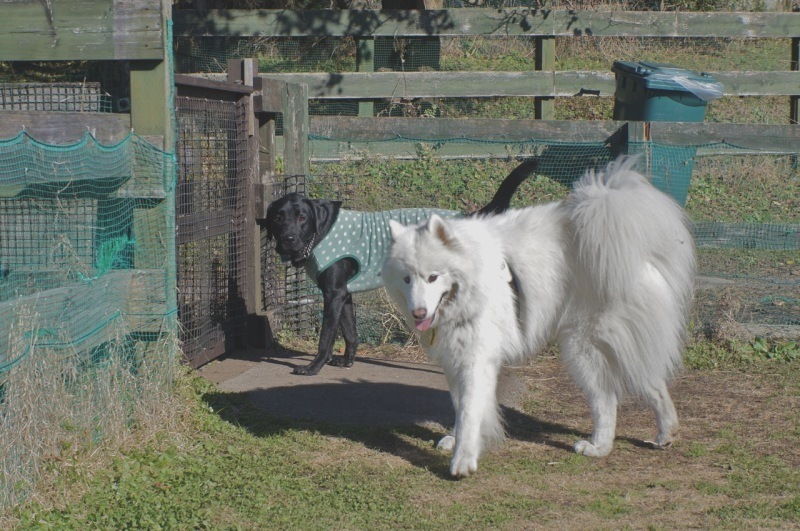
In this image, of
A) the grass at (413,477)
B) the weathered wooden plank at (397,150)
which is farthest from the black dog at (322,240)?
the weathered wooden plank at (397,150)

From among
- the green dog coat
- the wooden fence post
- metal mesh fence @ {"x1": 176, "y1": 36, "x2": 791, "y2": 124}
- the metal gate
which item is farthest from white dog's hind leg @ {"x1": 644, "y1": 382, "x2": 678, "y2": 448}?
metal mesh fence @ {"x1": 176, "y1": 36, "x2": 791, "y2": 124}

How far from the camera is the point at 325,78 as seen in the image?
1211 centimetres

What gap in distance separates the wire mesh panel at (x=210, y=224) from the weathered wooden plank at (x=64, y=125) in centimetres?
81

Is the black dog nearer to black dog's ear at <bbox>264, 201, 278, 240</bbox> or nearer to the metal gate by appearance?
black dog's ear at <bbox>264, 201, 278, 240</bbox>

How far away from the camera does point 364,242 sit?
6922 mm

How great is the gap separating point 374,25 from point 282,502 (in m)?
9.77

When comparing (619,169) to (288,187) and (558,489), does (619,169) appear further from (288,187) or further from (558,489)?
(288,187)

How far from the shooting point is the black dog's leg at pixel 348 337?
698 centimetres

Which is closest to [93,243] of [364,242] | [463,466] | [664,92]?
[364,242]

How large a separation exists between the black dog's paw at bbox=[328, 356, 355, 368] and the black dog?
0.13 feet

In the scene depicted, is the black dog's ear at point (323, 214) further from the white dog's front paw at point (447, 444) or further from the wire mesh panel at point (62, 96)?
the white dog's front paw at point (447, 444)

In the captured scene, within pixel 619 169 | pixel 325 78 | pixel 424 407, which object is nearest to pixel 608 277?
pixel 619 169

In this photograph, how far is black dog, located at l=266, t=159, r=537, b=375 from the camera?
6.66 m

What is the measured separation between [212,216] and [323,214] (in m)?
0.90
